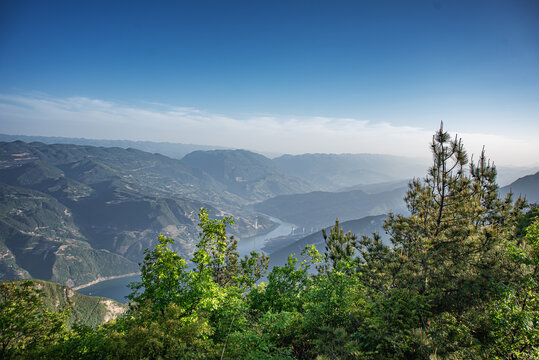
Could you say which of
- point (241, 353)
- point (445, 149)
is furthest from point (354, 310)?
point (445, 149)

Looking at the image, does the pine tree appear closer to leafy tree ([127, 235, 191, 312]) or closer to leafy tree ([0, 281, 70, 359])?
leafy tree ([127, 235, 191, 312])

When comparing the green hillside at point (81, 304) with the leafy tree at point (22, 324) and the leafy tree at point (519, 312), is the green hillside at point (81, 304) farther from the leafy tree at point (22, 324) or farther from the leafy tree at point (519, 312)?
the leafy tree at point (519, 312)

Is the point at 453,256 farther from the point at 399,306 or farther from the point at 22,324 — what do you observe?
the point at 22,324

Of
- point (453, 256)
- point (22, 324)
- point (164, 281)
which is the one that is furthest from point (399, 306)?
point (22, 324)

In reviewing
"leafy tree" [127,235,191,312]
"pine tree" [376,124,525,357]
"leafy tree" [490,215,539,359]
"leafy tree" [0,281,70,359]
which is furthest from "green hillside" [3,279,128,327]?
"leafy tree" [490,215,539,359]

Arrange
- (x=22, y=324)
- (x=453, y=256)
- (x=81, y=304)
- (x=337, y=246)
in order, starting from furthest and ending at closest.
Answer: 1. (x=81, y=304)
2. (x=337, y=246)
3. (x=22, y=324)
4. (x=453, y=256)

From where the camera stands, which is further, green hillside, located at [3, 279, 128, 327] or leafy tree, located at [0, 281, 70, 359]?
green hillside, located at [3, 279, 128, 327]

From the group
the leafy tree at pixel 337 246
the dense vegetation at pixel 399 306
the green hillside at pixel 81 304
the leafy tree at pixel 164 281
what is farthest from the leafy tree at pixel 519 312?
the green hillside at pixel 81 304

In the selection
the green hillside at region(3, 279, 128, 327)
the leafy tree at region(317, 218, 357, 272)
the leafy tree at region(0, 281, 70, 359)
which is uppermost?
the leafy tree at region(317, 218, 357, 272)

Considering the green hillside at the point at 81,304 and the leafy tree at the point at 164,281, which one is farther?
the green hillside at the point at 81,304

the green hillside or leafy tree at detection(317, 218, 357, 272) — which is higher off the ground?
leafy tree at detection(317, 218, 357, 272)
